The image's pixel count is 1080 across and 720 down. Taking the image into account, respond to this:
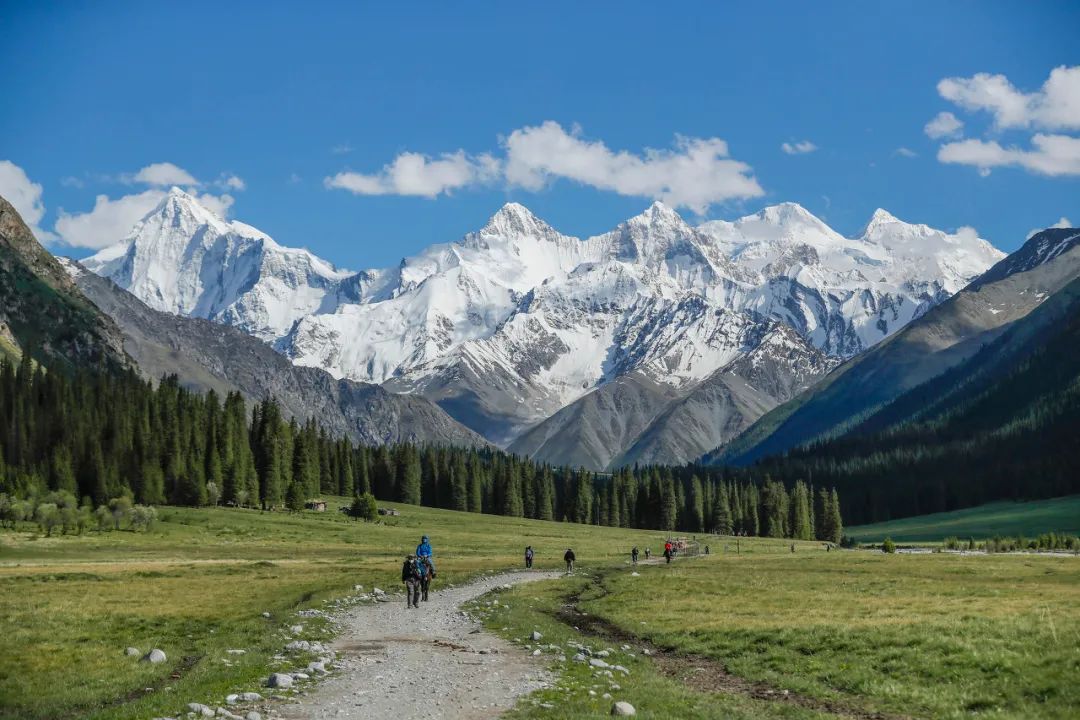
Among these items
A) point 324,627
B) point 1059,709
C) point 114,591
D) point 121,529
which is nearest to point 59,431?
point 121,529

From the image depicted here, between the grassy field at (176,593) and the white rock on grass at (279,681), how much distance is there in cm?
73

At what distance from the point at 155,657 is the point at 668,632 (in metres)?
19.9

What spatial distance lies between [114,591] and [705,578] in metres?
39.7

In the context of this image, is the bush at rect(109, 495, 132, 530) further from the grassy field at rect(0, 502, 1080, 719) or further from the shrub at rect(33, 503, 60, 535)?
the grassy field at rect(0, 502, 1080, 719)

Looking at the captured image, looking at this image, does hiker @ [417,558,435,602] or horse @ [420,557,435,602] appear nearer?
hiker @ [417,558,435,602]

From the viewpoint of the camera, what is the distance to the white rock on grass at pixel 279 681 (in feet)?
92.3

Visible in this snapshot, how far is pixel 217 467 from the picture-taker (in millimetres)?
165750

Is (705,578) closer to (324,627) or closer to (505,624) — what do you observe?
(505,624)

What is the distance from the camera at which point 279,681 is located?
28250 mm

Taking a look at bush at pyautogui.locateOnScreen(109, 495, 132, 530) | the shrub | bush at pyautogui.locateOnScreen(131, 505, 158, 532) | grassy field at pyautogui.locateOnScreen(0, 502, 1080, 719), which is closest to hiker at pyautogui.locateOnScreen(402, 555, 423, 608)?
grassy field at pyautogui.locateOnScreen(0, 502, 1080, 719)

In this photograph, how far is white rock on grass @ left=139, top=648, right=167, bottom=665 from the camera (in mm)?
33062

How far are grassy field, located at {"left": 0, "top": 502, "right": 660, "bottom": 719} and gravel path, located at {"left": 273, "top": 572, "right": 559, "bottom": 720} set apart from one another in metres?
2.60

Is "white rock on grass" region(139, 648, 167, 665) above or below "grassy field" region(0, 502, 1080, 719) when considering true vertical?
above

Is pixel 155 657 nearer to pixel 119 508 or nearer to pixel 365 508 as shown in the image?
pixel 119 508
